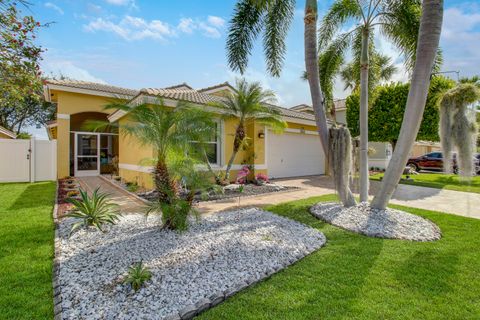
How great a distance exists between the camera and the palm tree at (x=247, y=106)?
10445 mm

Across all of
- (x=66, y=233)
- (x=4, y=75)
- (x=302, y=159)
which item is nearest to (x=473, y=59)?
(x=302, y=159)

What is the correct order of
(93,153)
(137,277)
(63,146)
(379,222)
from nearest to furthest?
(137,277), (379,222), (63,146), (93,153)

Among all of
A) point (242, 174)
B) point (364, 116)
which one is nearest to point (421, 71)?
point (364, 116)

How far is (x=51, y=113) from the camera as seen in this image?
98.2 feet

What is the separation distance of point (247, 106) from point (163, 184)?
6163mm

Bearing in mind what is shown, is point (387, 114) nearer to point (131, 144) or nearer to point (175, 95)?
point (175, 95)

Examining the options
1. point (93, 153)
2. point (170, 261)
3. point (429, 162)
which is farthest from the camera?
point (429, 162)

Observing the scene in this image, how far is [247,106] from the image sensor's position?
1047 centimetres

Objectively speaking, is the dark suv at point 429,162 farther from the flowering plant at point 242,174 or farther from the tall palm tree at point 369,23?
the tall palm tree at point 369,23

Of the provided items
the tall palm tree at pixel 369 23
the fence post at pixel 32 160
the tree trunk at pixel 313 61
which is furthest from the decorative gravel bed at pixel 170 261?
the fence post at pixel 32 160

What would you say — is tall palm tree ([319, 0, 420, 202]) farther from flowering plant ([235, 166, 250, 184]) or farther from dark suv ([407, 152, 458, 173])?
dark suv ([407, 152, 458, 173])

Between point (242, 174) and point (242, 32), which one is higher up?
point (242, 32)

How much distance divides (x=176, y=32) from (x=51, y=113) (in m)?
27.9

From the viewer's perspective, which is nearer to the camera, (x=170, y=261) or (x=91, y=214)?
(x=170, y=261)
